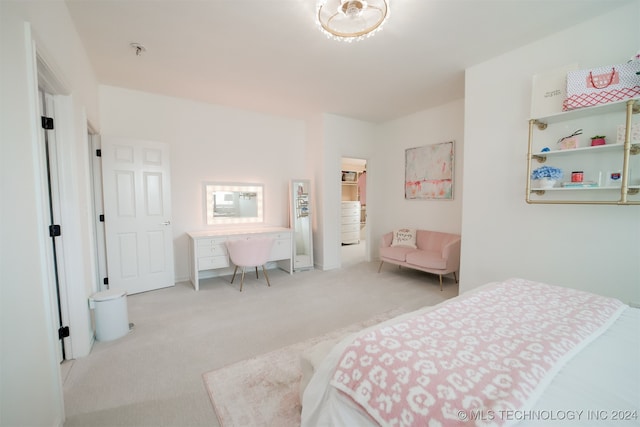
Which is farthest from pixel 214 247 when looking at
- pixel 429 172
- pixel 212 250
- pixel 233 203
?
pixel 429 172

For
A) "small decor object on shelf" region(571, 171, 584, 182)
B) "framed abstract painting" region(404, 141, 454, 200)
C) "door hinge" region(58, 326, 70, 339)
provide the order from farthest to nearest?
"framed abstract painting" region(404, 141, 454, 200), "small decor object on shelf" region(571, 171, 584, 182), "door hinge" region(58, 326, 70, 339)

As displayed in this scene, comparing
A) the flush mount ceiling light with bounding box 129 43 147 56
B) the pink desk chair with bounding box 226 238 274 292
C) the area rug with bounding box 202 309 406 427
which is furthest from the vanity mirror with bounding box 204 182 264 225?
the area rug with bounding box 202 309 406 427

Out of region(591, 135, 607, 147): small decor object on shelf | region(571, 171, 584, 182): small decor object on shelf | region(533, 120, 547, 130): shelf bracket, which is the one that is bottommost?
region(571, 171, 584, 182): small decor object on shelf

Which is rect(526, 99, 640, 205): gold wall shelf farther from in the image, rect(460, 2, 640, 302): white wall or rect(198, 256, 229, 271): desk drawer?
rect(198, 256, 229, 271): desk drawer

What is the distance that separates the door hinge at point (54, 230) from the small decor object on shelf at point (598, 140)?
4.29 m

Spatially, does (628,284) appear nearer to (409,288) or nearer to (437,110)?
(409,288)

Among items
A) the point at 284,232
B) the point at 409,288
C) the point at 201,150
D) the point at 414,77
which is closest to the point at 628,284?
→ the point at 409,288

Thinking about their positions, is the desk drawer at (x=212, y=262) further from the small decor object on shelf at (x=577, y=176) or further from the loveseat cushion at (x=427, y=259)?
the small decor object on shelf at (x=577, y=176)

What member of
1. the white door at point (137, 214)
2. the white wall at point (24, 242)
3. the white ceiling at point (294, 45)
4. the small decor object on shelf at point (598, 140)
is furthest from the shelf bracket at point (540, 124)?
the white door at point (137, 214)

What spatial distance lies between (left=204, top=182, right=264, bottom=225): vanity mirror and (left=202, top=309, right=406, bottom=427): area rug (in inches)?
107

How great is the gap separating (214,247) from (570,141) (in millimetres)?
4089

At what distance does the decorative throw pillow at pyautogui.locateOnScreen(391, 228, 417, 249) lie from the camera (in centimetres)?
435

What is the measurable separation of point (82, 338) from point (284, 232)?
263 cm

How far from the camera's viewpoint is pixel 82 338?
2.08 m
